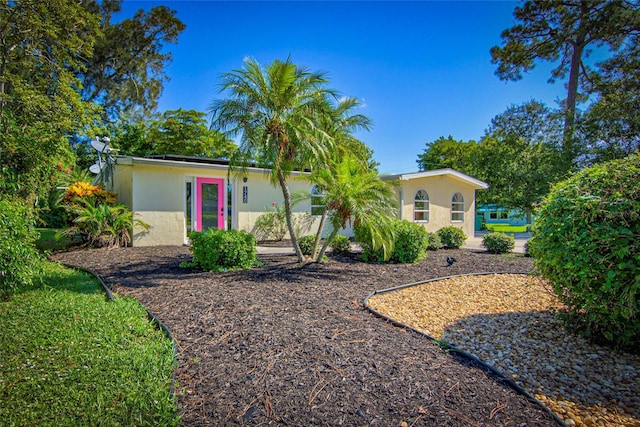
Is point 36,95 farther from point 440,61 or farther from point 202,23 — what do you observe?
point 440,61

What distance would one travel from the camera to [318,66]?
7.30 m

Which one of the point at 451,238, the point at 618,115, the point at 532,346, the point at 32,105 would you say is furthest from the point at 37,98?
the point at 618,115

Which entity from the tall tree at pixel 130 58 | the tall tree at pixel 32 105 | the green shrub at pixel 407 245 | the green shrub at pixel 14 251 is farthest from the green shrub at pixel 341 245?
the tall tree at pixel 130 58

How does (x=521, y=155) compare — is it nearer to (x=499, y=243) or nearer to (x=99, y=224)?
(x=499, y=243)

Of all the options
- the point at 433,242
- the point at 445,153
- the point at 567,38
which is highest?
the point at 567,38

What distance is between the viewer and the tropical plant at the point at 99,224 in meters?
9.63

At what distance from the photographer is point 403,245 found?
28.3 feet

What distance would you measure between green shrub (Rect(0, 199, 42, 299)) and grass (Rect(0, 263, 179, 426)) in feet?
1.23

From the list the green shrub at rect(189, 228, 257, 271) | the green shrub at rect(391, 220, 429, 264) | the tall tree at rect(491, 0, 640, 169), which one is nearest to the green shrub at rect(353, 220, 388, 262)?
the green shrub at rect(391, 220, 429, 264)

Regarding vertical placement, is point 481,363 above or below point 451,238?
below

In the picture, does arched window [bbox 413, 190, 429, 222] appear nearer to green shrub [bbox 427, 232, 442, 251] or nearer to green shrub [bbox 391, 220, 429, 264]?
green shrub [bbox 427, 232, 442, 251]

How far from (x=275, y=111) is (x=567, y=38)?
21.0m

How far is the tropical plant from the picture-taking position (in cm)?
963

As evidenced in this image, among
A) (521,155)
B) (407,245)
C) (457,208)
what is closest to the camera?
(407,245)
